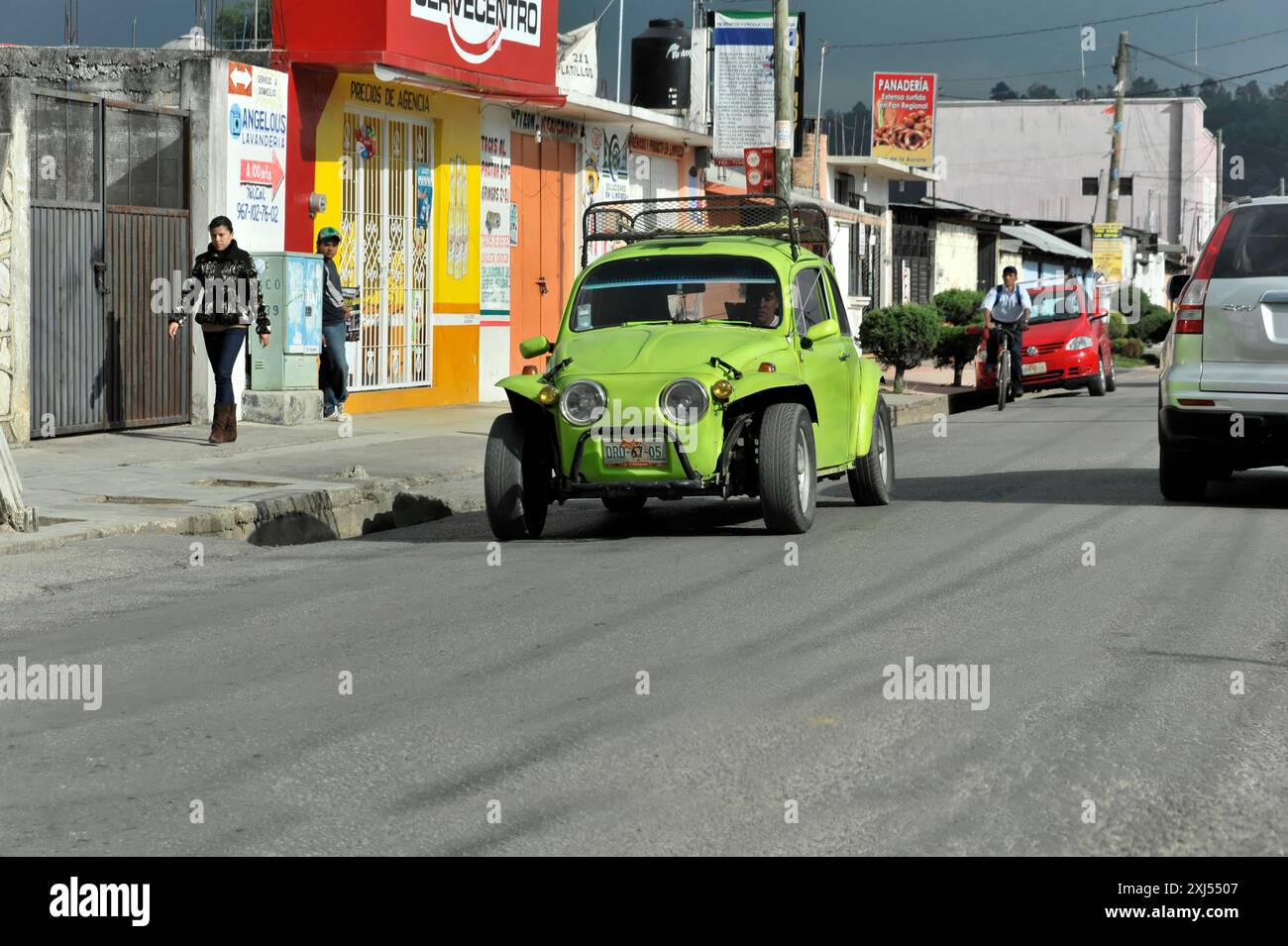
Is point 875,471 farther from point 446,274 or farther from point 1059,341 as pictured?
point 1059,341

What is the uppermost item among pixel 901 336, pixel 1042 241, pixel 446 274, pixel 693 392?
pixel 1042 241

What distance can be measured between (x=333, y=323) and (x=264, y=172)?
66.2 inches

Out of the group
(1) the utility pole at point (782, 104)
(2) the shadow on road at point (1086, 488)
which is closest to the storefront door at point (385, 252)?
(1) the utility pole at point (782, 104)

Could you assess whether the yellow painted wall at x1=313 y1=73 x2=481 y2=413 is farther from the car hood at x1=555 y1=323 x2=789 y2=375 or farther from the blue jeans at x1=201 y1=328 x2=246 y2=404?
the car hood at x1=555 y1=323 x2=789 y2=375

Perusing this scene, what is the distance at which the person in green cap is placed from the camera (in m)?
18.7

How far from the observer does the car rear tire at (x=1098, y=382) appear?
29156 millimetres

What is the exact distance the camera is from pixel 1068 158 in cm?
9244

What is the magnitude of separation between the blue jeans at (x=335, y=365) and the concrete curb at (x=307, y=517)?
162 inches

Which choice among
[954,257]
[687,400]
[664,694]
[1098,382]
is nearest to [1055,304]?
[1098,382]

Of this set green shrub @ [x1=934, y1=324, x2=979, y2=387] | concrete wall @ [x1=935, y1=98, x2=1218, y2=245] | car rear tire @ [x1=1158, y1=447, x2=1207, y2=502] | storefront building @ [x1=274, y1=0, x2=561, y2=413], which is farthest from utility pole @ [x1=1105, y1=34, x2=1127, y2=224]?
concrete wall @ [x1=935, y1=98, x2=1218, y2=245]

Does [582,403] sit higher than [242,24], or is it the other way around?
[242,24]

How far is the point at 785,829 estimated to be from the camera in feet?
16.9

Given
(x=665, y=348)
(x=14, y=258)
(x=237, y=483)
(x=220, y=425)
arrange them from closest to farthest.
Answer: (x=665, y=348) → (x=237, y=483) → (x=14, y=258) → (x=220, y=425)
